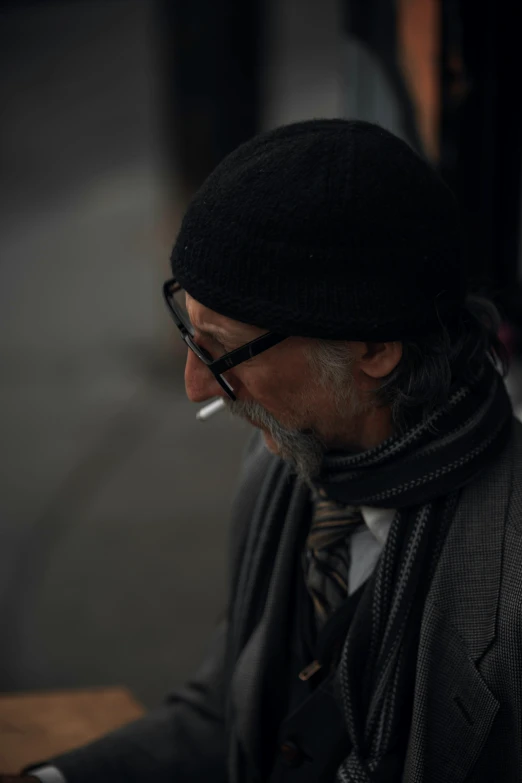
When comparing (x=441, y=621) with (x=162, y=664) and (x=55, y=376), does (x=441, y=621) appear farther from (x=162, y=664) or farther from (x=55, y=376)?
(x=55, y=376)

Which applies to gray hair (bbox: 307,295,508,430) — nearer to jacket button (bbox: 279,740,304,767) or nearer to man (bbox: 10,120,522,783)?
man (bbox: 10,120,522,783)

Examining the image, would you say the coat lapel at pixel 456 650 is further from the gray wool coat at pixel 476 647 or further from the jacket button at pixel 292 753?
the jacket button at pixel 292 753

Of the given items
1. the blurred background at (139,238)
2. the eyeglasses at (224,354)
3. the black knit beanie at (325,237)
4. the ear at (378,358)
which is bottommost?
the blurred background at (139,238)

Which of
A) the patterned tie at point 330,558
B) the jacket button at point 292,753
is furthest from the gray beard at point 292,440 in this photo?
the jacket button at point 292,753

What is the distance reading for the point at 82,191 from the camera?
8.73 m

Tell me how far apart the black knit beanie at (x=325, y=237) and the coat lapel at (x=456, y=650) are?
0.99 feet

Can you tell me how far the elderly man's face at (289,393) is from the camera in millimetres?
1148

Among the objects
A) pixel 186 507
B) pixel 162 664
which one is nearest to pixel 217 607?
pixel 162 664

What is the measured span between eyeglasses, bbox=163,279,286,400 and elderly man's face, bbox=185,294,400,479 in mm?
10

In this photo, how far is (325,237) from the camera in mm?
1032

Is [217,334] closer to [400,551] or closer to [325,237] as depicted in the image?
[325,237]

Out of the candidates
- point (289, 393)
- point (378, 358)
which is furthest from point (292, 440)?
point (378, 358)

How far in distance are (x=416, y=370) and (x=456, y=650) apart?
38 centimetres

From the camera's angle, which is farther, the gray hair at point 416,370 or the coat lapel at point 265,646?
the coat lapel at point 265,646
